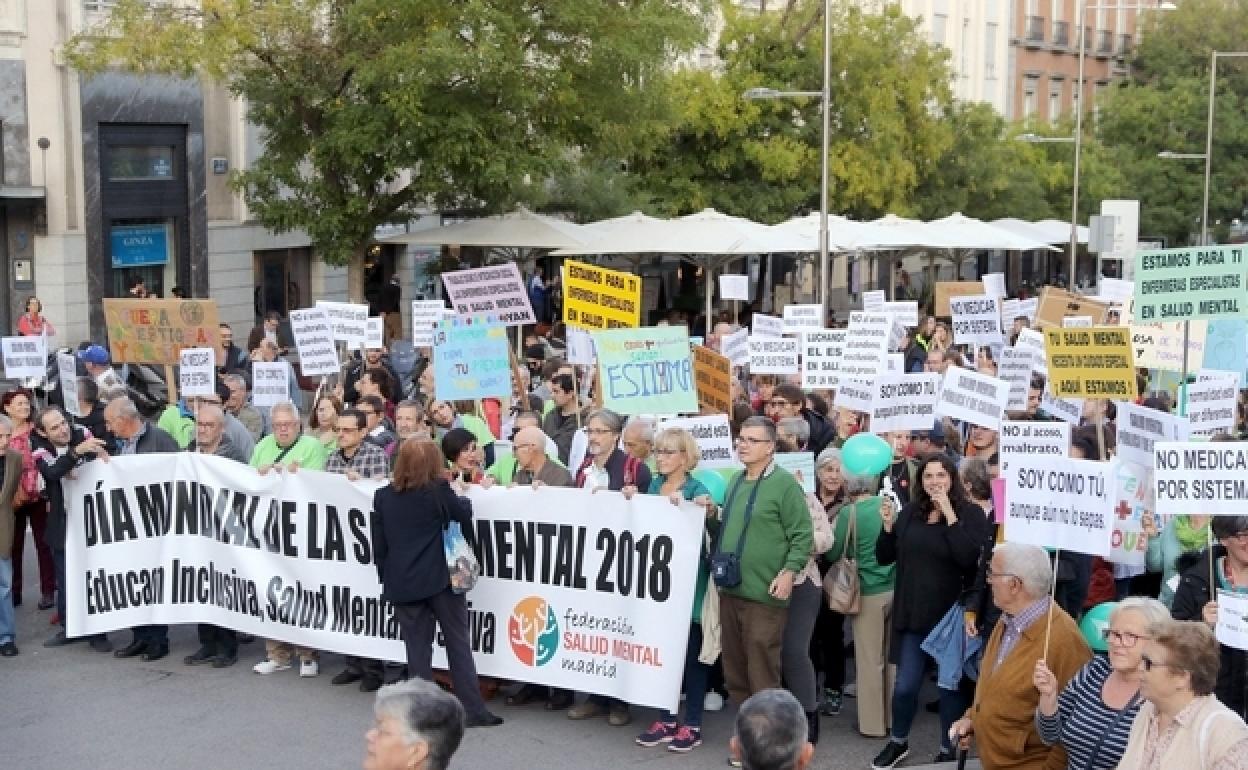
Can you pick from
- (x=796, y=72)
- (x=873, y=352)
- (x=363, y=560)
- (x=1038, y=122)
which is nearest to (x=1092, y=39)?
(x=1038, y=122)

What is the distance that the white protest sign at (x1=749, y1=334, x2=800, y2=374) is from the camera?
1460 cm

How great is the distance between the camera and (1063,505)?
7008mm

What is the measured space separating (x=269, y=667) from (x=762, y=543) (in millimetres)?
Answer: 3488

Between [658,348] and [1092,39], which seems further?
[1092,39]

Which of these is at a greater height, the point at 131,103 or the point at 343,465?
the point at 131,103

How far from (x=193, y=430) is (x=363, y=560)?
3.09 metres

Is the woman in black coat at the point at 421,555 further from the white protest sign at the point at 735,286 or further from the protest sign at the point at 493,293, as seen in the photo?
the white protest sign at the point at 735,286

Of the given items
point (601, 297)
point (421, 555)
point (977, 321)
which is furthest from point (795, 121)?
point (421, 555)

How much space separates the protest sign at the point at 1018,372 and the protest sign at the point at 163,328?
663 centimetres

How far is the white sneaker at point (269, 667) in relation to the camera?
9.94 metres

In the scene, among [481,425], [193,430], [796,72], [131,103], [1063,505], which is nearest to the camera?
[1063,505]

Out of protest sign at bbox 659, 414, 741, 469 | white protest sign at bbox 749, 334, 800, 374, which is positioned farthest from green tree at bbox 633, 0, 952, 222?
protest sign at bbox 659, 414, 741, 469

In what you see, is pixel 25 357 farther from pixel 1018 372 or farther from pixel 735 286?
pixel 735 286

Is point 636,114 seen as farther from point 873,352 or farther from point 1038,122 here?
point 1038,122
